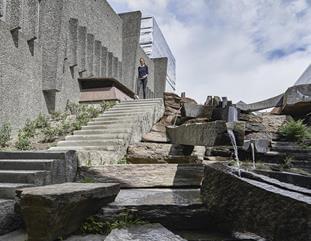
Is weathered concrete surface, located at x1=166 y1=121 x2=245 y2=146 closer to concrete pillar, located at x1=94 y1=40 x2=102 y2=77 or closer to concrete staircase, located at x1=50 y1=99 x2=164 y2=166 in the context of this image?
concrete staircase, located at x1=50 y1=99 x2=164 y2=166

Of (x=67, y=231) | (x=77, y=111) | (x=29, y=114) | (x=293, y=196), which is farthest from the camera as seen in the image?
(x=77, y=111)

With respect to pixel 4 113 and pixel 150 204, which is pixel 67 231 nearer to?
pixel 150 204

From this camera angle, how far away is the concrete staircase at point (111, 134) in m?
5.41

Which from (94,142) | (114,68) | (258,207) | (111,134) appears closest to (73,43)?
(114,68)

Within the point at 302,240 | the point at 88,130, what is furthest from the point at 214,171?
the point at 88,130

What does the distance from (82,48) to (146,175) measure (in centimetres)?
1099

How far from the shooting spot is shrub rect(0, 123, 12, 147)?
24.7 ft

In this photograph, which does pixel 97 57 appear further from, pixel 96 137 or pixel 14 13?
pixel 96 137

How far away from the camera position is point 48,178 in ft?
12.3

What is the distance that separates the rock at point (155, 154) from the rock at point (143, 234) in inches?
110

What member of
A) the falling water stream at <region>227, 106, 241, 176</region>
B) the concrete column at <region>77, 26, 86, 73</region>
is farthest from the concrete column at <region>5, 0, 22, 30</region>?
the falling water stream at <region>227, 106, 241, 176</region>

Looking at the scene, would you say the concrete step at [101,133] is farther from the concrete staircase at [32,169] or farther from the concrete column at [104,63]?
the concrete column at [104,63]

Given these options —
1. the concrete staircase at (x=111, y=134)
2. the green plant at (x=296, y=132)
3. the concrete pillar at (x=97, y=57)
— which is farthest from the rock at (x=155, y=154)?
the concrete pillar at (x=97, y=57)

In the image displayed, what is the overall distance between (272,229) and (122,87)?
38.4ft
